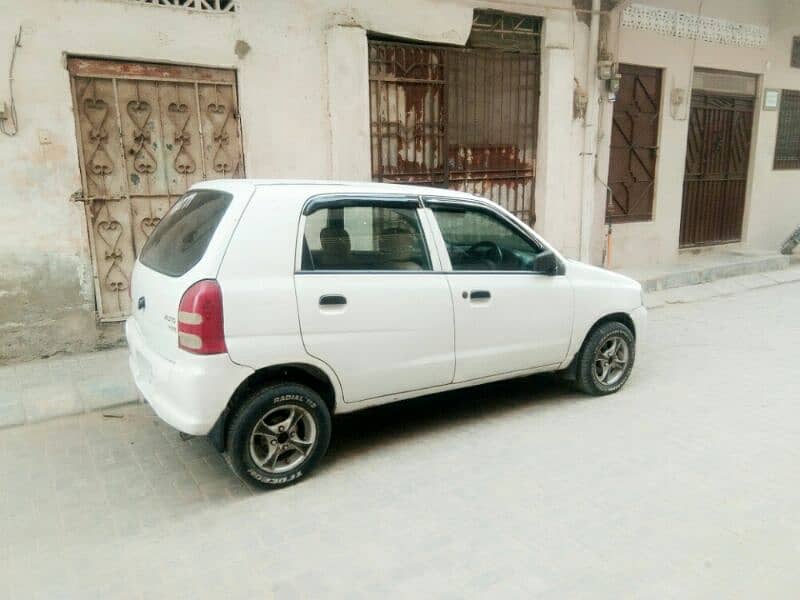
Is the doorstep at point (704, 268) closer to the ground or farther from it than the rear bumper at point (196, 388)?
closer to the ground

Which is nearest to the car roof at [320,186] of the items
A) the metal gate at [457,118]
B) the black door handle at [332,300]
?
the black door handle at [332,300]

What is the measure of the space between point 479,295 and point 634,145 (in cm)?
680

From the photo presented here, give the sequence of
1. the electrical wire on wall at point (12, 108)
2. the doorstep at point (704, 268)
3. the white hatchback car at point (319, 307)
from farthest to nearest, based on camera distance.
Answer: the doorstep at point (704, 268) < the electrical wire on wall at point (12, 108) < the white hatchback car at point (319, 307)

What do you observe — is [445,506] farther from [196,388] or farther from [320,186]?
[320,186]

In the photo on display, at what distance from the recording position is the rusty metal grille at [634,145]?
953cm

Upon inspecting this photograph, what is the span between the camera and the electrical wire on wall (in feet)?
17.3

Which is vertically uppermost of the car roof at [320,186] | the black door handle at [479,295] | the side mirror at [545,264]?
the car roof at [320,186]

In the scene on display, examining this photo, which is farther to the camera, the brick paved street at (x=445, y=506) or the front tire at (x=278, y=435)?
the front tire at (x=278, y=435)

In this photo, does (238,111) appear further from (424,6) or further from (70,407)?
(70,407)

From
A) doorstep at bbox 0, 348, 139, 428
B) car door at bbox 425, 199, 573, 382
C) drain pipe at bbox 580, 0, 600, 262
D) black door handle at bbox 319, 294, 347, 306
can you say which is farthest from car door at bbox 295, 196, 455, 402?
drain pipe at bbox 580, 0, 600, 262

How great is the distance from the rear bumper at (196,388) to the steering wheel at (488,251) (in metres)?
1.80

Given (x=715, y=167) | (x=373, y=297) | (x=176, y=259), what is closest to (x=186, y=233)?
(x=176, y=259)

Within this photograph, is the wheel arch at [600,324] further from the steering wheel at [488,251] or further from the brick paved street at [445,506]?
the steering wheel at [488,251]

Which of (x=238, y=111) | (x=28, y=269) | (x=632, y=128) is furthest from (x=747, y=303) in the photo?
(x=28, y=269)
